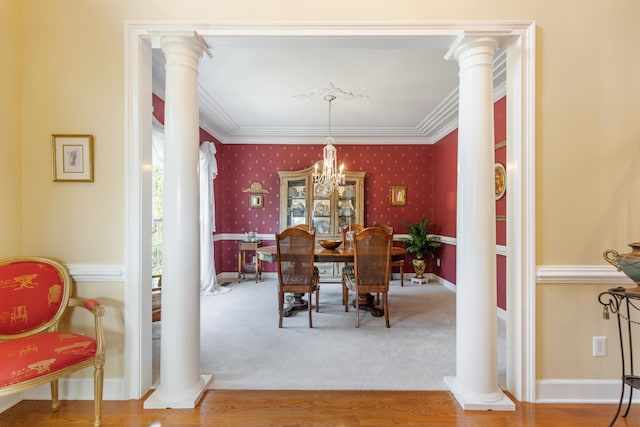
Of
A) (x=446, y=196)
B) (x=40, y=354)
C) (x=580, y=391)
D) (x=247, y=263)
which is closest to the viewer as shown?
(x=40, y=354)

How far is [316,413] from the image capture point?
6.05 ft

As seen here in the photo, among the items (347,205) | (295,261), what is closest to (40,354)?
(295,261)

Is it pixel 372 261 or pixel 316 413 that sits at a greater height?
pixel 372 261

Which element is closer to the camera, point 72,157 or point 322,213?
point 72,157

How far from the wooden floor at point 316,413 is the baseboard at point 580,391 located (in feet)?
0.15

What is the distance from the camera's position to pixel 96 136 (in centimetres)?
199

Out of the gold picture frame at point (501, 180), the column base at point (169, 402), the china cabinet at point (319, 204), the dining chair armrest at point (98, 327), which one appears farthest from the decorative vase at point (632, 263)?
the china cabinet at point (319, 204)

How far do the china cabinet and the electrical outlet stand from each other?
3.77m

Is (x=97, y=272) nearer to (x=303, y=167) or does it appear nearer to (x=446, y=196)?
(x=303, y=167)

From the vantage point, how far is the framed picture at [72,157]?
198 cm

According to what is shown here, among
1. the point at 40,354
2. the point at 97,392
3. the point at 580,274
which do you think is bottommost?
the point at 97,392

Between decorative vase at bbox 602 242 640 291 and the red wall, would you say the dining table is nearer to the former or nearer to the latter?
the red wall

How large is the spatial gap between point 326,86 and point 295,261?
2114 millimetres

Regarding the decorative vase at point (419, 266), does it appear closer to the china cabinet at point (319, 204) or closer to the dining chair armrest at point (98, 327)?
the china cabinet at point (319, 204)
